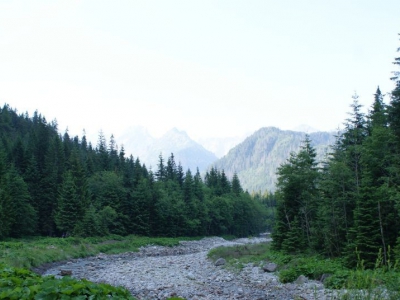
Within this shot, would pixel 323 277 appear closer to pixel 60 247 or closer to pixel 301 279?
pixel 301 279

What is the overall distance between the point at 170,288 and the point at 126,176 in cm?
5338

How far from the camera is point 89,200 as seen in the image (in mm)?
60125

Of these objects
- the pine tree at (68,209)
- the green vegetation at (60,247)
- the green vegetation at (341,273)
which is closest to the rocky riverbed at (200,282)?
the green vegetation at (341,273)

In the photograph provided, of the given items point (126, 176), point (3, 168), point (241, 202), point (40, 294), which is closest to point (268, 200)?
point (241, 202)

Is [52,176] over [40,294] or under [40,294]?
over

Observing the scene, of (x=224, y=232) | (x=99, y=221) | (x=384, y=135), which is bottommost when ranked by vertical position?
(x=224, y=232)

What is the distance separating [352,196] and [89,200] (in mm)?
45508

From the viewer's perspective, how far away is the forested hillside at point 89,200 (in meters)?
53.9

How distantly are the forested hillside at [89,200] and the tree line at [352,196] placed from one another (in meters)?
Result: 32.8

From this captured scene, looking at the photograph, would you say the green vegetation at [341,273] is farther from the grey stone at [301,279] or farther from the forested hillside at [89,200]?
the forested hillside at [89,200]

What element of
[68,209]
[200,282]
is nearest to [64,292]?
[200,282]

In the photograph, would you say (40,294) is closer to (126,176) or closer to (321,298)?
(321,298)

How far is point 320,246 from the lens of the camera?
1182 inches

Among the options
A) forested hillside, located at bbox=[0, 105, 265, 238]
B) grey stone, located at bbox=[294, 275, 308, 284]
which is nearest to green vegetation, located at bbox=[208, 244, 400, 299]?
grey stone, located at bbox=[294, 275, 308, 284]
